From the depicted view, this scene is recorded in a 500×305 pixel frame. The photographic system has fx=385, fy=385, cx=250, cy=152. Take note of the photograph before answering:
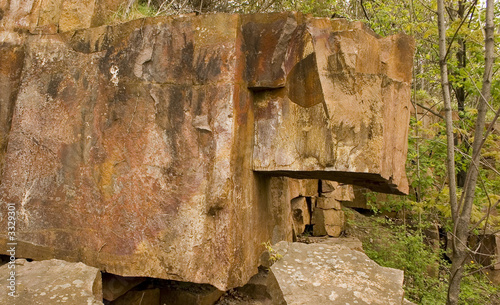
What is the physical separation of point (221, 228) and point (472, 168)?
2.41 m

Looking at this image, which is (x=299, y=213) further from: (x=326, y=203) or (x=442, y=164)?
(x=442, y=164)

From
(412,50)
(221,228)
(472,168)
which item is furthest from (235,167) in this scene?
(472,168)

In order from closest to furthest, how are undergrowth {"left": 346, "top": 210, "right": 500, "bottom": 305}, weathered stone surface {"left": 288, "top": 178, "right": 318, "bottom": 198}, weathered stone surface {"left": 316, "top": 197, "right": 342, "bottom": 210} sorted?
undergrowth {"left": 346, "top": 210, "right": 500, "bottom": 305}, weathered stone surface {"left": 288, "top": 178, "right": 318, "bottom": 198}, weathered stone surface {"left": 316, "top": 197, "right": 342, "bottom": 210}

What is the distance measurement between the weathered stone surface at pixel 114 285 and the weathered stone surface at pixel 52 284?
609 millimetres

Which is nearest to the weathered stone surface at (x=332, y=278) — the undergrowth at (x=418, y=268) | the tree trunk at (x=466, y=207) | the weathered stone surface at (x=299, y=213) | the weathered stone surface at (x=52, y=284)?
the weathered stone surface at (x=52, y=284)

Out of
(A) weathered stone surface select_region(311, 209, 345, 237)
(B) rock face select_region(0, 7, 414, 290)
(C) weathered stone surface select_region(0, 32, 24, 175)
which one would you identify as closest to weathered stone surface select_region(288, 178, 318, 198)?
(A) weathered stone surface select_region(311, 209, 345, 237)

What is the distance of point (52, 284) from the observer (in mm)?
2531

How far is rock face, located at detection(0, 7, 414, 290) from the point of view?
9.86 feet

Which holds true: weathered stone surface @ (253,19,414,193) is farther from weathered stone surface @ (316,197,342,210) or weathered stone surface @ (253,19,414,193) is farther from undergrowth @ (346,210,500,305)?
weathered stone surface @ (316,197,342,210)

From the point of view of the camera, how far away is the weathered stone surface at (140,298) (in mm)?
3486

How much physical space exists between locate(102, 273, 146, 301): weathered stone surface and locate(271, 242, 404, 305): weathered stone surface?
161 centimetres

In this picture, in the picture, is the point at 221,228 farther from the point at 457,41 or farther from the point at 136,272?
the point at 457,41

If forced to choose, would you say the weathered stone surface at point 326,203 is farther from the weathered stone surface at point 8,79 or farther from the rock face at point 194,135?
the weathered stone surface at point 8,79

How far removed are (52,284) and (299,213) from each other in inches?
156
